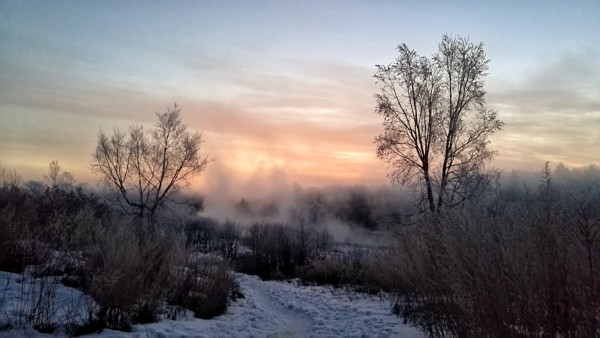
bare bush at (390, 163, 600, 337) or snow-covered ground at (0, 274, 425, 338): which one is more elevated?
bare bush at (390, 163, 600, 337)

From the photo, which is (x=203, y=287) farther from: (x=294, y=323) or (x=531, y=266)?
(x=531, y=266)

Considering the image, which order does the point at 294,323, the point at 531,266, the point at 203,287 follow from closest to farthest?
the point at 531,266 < the point at 203,287 < the point at 294,323

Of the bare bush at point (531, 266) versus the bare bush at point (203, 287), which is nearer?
the bare bush at point (531, 266)

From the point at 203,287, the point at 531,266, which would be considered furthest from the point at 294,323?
the point at 531,266

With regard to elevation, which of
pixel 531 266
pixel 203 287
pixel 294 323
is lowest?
pixel 294 323

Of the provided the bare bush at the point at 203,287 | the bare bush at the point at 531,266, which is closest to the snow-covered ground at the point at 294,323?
the bare bush at the point at 203,287

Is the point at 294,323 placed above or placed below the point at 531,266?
below

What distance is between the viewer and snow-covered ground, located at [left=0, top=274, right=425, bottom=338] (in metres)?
8.79

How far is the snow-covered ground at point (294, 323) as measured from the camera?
8789 mm

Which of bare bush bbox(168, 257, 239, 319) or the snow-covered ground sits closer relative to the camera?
the snow-covered ground

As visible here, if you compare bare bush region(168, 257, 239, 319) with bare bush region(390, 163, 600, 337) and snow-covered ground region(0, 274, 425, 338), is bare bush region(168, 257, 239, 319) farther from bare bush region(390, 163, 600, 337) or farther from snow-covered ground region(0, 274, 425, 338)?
bare bush region(390, 163, 600, 337)

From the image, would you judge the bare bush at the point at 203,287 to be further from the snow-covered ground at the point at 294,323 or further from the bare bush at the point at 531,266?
the bare bush at the point at 531,266

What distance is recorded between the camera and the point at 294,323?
44.4 feet

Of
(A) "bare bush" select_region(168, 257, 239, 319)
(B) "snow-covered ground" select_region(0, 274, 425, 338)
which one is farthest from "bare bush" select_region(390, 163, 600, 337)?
(A) "bare bush" select_region(168, 257, 239, 319)
